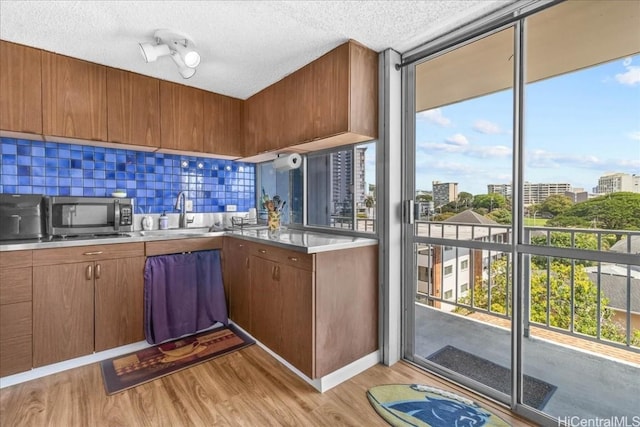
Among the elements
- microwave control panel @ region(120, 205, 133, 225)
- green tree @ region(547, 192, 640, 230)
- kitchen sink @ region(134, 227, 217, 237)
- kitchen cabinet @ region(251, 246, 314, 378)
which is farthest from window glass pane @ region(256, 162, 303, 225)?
green tree @ region(547, 192, 640, 230)

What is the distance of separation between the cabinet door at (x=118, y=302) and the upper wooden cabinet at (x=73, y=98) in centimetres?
106

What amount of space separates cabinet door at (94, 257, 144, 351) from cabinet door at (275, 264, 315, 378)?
1.17 m

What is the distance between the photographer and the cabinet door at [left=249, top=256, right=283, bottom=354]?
2.18m

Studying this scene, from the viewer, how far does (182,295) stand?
2557mm

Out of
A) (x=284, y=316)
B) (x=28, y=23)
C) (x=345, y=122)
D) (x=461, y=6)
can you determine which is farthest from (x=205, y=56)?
(x=284, y=316)

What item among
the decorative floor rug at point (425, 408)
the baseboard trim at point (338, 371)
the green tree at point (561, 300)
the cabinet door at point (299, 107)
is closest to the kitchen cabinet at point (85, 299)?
the baseboard trim at point (338, 371)

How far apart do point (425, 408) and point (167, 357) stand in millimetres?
1857

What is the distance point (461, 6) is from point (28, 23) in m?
2.63

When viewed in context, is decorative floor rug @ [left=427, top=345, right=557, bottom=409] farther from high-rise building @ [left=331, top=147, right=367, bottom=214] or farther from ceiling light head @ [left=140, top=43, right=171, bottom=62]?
ceiling light head @ [left=140, top=43, right=171, bottom=62]

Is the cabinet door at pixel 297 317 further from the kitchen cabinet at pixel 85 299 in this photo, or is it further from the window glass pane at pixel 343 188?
the kitchen cabinet at pixel 85 299

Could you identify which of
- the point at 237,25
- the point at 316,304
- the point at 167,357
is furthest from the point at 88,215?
the point at 316,304

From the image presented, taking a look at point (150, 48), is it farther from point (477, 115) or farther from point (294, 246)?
point (477, 115)

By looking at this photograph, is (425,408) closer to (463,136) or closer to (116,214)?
(463,136)

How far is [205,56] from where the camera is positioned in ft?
7.54
